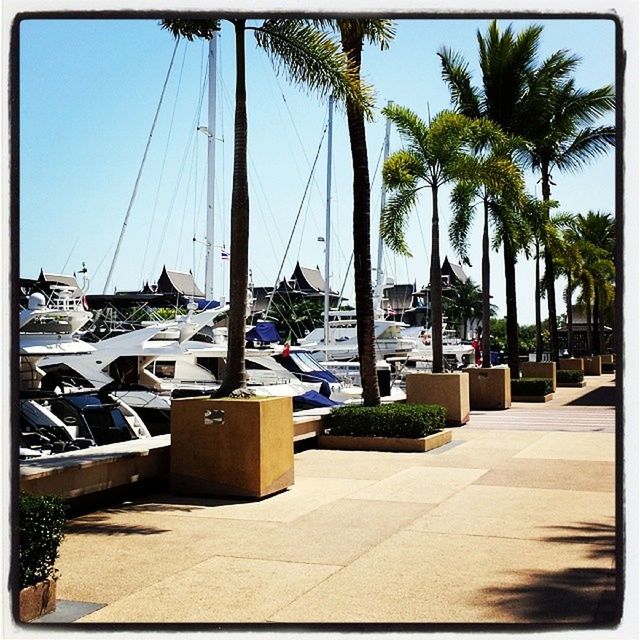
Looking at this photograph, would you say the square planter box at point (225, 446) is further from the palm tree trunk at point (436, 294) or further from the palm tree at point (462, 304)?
the palm tree at point (462, 304)

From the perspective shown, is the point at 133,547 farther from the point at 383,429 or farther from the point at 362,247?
the point at 362,247

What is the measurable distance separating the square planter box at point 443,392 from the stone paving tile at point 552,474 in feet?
17.8

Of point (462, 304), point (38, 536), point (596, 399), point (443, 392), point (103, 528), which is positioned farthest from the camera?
point (462, 304)

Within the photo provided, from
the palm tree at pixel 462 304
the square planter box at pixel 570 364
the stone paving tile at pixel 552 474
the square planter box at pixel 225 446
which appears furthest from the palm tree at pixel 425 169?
the palm tree at pixel 462 304

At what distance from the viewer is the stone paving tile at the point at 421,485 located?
1091cm

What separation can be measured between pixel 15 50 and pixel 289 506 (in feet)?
20.9

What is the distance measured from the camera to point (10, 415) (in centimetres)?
505

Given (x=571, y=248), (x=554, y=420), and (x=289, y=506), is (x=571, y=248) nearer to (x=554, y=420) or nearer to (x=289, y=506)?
(x=554, y=420)

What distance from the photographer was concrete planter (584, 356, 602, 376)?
1917 inches

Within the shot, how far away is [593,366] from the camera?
49375 mm

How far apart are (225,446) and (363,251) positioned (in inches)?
274

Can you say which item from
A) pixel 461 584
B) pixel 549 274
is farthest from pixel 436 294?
pixel 549 274

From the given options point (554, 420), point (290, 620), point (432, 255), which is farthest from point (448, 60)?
point (290, 620)

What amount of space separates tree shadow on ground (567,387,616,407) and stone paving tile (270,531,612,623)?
18.4 m
